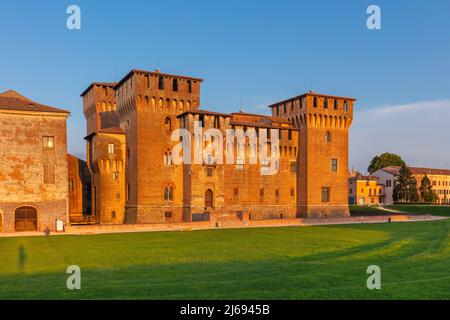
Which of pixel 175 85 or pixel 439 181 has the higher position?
pixel 175 85

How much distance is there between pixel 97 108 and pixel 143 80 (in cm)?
911

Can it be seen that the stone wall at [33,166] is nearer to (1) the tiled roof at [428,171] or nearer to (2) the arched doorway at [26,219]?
(2) the arched doorway at [26,219]

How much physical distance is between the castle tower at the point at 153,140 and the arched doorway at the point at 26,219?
9886mm

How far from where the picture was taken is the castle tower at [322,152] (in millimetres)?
49188

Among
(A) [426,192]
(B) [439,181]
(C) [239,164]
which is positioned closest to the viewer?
(C) [239,164]

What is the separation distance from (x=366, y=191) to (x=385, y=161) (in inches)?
695

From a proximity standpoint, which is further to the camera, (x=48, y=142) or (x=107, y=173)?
(x=107, y=173)

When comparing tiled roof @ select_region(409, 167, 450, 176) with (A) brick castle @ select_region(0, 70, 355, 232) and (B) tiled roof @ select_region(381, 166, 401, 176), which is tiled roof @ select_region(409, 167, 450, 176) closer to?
(B) tiled roof @ select_region(381, 166, 401, 176)

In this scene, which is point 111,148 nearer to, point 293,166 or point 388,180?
point 293,166

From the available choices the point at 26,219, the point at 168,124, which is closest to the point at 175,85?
the point at 168,124

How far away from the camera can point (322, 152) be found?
1978 inches

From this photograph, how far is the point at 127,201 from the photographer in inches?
1690
